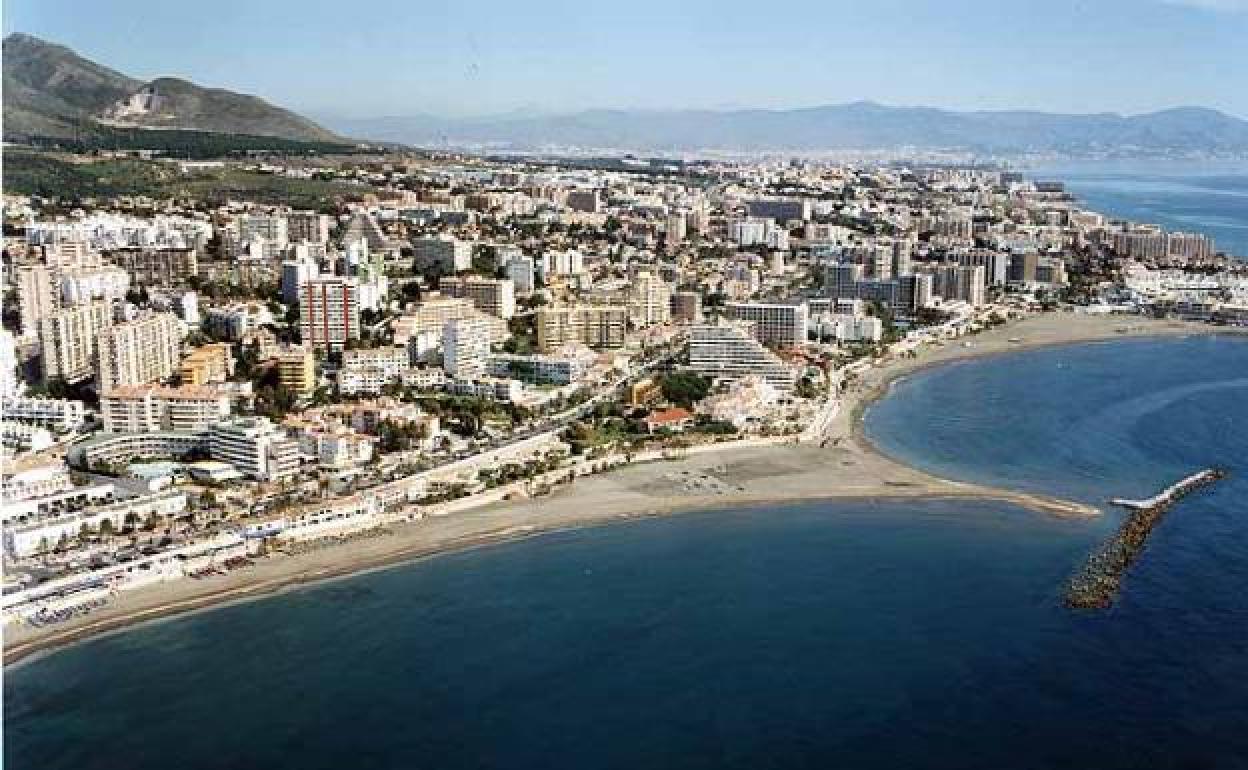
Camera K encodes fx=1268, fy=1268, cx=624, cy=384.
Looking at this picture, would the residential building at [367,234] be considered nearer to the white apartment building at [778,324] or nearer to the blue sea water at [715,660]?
the white apartment building at [778,324]

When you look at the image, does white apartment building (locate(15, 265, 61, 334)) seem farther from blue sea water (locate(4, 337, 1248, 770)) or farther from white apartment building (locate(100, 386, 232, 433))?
blue sea water (locate(4, 337, 1248, 770))

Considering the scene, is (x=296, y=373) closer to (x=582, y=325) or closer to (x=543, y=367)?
(x=543, y=367)

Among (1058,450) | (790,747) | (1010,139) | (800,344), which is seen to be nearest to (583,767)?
(790,747)

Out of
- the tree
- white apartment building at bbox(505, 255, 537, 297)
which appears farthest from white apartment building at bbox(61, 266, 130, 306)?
the tree

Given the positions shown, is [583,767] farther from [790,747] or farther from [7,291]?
[7,291]

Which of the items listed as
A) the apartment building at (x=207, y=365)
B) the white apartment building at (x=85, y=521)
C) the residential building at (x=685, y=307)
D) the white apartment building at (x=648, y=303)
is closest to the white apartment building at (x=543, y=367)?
the apartment building at (x=207, y=365)

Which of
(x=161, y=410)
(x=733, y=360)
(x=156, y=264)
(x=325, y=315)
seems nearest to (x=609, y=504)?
(x=161, y=410)
